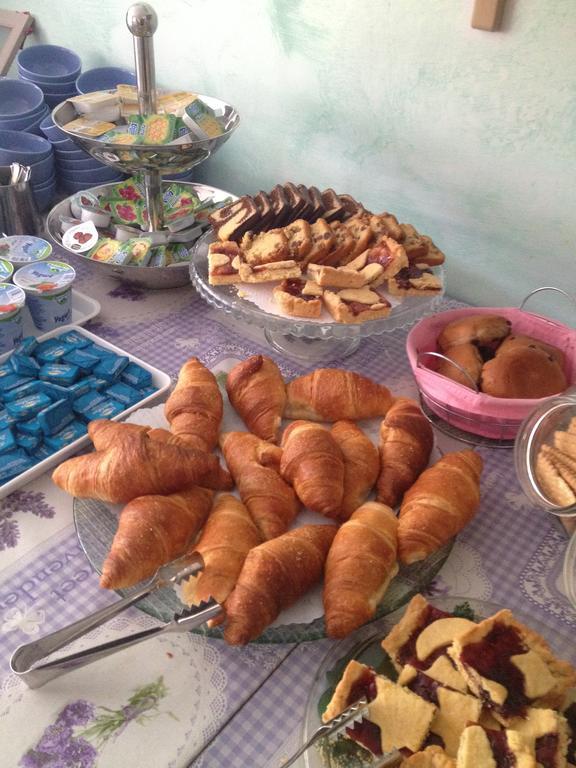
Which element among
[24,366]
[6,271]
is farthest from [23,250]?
[24,366]

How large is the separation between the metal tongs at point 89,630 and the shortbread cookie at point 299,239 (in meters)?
0.62

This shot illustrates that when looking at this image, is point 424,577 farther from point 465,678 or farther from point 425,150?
point 425,150

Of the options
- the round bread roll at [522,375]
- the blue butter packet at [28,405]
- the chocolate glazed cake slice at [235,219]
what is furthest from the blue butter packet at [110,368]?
the round bread roll at [522,375]

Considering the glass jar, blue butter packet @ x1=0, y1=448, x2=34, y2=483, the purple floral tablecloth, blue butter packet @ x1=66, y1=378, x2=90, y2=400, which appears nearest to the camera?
the purple floral tablecloth

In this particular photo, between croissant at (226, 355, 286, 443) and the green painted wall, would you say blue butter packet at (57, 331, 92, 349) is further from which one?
the green painted wall

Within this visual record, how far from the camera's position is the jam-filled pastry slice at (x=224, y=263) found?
1.13 metres

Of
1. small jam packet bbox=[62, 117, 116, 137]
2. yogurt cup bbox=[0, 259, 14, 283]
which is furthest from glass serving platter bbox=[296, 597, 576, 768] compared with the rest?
small jam packet bbox=[62, 117, 116, 137]

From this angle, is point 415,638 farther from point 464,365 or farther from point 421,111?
point 421,111

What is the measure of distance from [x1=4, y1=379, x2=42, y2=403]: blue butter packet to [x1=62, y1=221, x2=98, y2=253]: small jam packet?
394mm

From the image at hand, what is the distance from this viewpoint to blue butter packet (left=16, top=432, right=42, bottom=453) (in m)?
0.95

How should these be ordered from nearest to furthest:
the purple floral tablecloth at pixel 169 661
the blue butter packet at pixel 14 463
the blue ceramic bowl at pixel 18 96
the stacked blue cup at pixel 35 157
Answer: the purple floral tablecloth at pixel 169 661 → the blue butter packet at pixel 14 463 → the stacked blue cup at pixel 35 157 → the blue ceramic bowl at pixel 18 96

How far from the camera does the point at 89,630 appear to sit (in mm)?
705

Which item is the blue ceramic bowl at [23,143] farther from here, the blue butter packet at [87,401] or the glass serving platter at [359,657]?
the glass serving platter at [359,657]

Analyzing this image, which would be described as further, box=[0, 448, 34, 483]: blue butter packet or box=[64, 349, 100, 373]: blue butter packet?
box=[64, 349, 100, 373]: blue butter packet
